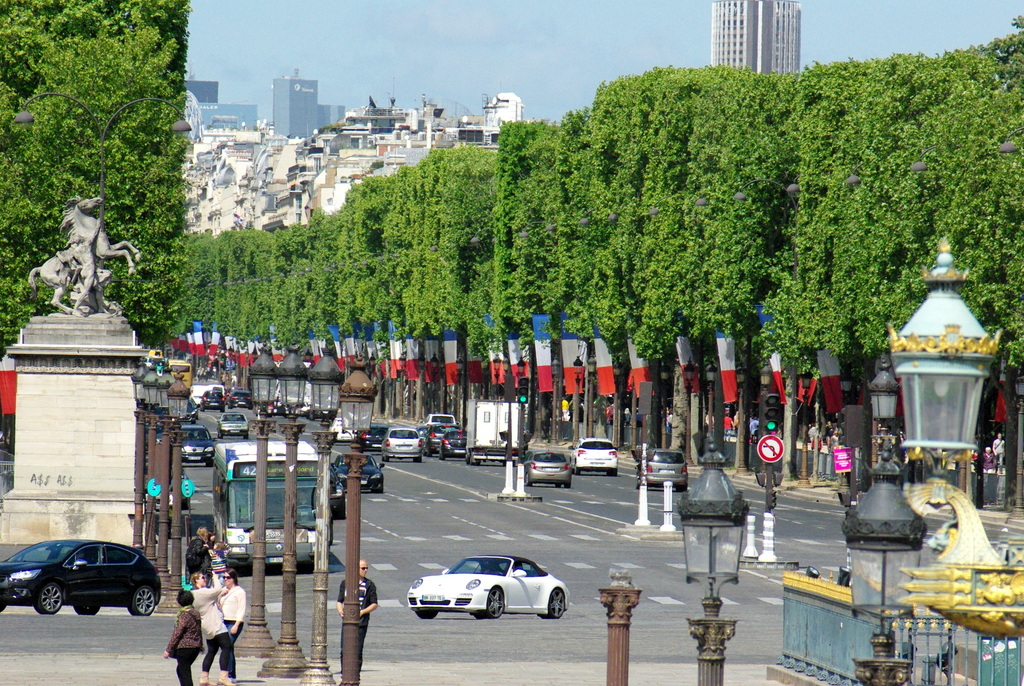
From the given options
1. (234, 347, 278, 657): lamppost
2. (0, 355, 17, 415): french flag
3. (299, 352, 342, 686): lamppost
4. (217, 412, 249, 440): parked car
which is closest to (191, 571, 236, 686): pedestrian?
(299, 352, 342, 686): lamppost

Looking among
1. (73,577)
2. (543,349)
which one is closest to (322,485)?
(73,577)

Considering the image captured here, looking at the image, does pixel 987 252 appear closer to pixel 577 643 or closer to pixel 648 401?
pixel 648 401

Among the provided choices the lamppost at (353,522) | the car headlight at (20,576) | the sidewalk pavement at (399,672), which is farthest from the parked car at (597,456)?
the lamppost at (353,522)

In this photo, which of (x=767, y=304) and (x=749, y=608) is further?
(x=767, y=304)

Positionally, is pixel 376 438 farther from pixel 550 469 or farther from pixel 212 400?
pixel 212 400

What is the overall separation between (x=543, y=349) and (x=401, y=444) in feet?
29.2

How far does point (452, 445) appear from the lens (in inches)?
3344

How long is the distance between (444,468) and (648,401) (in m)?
21.9

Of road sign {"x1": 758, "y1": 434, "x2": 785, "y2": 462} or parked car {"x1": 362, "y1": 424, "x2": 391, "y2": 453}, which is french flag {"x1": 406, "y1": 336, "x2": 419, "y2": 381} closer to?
parked car {"x1": 362, "y1": 424, "x2": 391, "y2": 453}

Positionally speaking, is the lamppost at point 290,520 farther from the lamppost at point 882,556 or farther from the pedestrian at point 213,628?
the lamppost at point 882,556

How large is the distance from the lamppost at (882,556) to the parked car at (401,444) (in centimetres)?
6998

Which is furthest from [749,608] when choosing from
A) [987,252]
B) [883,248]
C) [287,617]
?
[883,248]

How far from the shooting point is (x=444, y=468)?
251ft

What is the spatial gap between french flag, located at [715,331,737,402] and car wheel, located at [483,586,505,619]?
33.9 m
